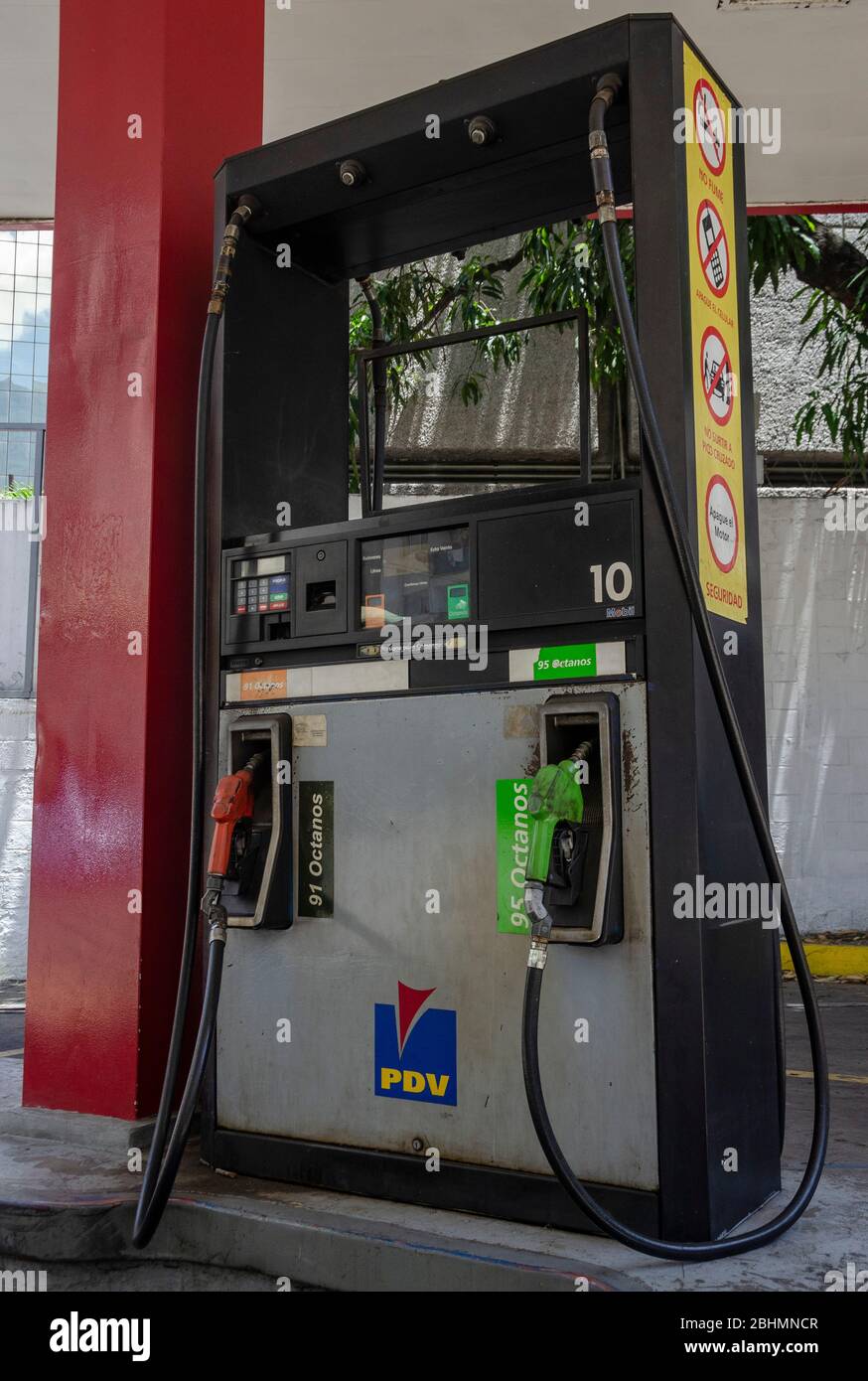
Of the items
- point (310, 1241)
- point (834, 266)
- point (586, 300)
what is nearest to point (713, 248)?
point (310, 1241)

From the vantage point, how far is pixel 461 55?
494cm

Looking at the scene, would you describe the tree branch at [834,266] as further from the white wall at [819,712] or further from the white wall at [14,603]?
the white wall at [14,603]

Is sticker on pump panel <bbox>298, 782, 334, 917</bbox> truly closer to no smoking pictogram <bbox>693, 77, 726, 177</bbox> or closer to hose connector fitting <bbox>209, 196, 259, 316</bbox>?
hose connector fitting <bbox>209, 196, 259, 316</bbox>

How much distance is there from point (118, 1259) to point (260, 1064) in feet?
1.52

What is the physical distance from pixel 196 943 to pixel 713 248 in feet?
5.95

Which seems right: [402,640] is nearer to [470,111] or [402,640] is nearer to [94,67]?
[470,111]

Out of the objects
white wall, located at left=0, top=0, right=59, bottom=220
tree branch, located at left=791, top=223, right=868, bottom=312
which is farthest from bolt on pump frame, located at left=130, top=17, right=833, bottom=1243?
tree branch, located at left=791, top=223, right=868, bottom=312

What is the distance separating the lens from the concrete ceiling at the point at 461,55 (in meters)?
4.56

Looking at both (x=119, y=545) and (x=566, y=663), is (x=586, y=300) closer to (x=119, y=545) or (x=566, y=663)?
(x=119, y=545)

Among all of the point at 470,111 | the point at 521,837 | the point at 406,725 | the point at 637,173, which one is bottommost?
the point at 521,837

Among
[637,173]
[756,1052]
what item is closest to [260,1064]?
[756,1052]

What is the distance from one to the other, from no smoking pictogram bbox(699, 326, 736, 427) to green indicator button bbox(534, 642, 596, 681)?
1.77 feet

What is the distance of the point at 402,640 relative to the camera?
254 centimetres

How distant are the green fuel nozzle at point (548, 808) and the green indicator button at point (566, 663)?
0.20 m
